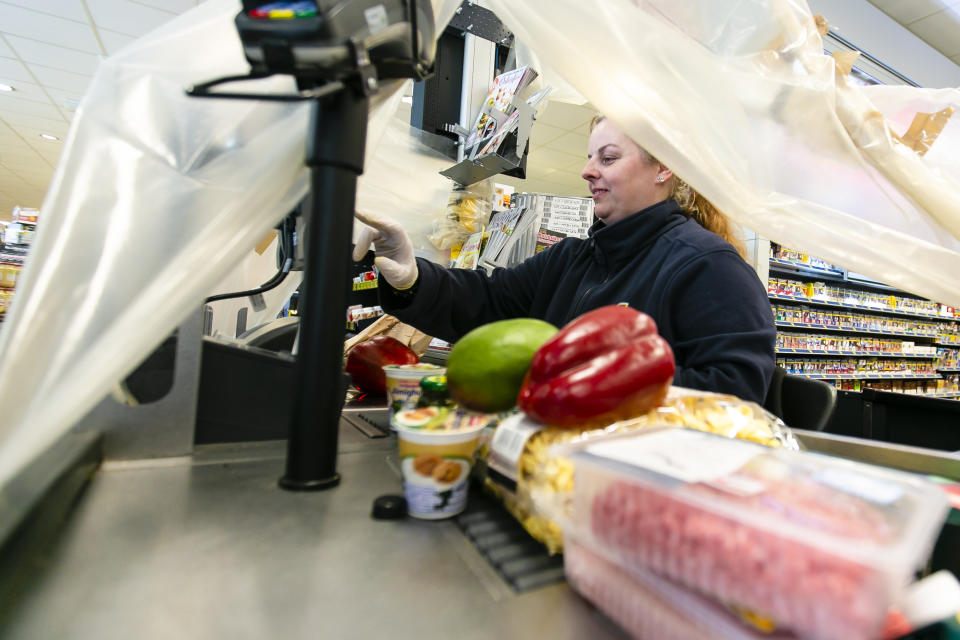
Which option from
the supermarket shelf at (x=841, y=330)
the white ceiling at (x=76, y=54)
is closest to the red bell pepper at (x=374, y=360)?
the white ceiling at (x=76, y=54)

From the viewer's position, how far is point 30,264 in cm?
44

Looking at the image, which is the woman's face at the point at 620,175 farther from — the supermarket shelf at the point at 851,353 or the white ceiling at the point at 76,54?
the supermarket shelf at the point at 851,353

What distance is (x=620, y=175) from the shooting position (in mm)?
1366

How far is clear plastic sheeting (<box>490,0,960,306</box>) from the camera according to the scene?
778 millimetres

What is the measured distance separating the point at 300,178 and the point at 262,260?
144cm

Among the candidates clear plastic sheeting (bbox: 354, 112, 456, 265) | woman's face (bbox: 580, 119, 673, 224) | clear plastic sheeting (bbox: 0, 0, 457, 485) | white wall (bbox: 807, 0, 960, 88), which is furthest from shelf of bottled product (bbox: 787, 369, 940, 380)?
clear plastic sheeting (bbox: 0, 0, 457, 485)

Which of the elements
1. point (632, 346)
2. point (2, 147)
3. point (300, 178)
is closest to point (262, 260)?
point (300, 178)

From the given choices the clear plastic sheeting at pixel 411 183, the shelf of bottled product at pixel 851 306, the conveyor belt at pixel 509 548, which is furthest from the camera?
the shelf of bottled product at pixel 851 306

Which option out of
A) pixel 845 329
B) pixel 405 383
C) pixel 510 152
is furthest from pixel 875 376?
pixel 405 383

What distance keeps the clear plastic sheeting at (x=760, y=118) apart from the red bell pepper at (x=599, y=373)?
463 millimetres

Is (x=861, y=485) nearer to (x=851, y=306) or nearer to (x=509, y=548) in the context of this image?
(x=509, y=548)

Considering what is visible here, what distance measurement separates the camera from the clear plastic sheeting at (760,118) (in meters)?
0.78

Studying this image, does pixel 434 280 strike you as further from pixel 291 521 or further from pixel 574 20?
pixel 291 521

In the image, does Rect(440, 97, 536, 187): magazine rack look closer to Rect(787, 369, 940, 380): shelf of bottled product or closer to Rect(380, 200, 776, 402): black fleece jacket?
Rect(380, 200, 776, 402): black fleece jacket
